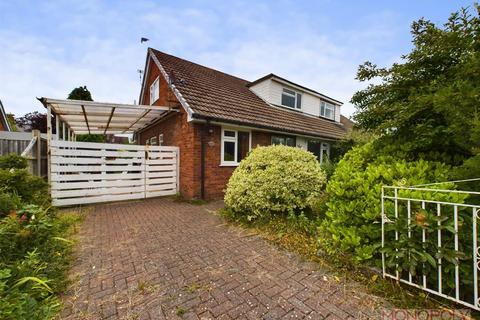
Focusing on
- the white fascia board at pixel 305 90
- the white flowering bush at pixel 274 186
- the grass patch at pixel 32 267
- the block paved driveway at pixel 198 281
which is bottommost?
the block paved driveway at pixel 198 281

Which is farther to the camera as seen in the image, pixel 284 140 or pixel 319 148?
pixel 319 148

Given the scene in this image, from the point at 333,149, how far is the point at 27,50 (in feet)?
53.7

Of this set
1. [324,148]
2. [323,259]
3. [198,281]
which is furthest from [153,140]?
[323,259]

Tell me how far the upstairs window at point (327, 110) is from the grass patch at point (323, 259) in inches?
535

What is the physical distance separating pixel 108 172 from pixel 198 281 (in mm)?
5976

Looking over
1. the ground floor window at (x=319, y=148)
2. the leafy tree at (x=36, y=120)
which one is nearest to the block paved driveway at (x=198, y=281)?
the ground floor window at (x=319, y=148)

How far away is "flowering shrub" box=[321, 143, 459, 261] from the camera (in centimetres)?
271

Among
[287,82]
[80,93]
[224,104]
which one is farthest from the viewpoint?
[80,93]

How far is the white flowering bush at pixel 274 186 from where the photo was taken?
4.93 metres

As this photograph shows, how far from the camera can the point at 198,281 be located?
267 cm

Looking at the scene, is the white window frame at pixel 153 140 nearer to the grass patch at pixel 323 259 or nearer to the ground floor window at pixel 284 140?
the ground floor window at pixel 284 140

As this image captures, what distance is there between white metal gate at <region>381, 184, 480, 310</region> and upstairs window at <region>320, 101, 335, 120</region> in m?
15.0

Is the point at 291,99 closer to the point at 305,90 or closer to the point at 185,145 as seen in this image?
the point at 305,90

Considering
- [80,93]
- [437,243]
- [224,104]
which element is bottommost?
[437,243]
